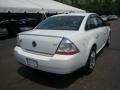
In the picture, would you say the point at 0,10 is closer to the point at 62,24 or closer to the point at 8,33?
the point at 8,33

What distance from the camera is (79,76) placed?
14.3 ft

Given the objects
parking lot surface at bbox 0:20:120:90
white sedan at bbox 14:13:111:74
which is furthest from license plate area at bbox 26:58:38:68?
parking lot surface at bbox 0:20:120:90

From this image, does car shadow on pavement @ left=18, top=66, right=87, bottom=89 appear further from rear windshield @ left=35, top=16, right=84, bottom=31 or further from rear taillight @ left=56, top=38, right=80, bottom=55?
rear windshield @ left=35, top=16, right=84, bottom=31

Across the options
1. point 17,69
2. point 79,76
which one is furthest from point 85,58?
point 17,69

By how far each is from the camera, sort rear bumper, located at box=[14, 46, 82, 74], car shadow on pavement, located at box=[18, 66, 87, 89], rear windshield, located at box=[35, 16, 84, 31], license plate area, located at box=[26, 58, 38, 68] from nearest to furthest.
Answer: rear bumper, located at box=[14, 46, 82, 74]
license plate area, located at box=[26, 58, 38, 68]
car shadow on pavement, located at box=[18, 66, 87, 89]
rear windshield, located at box=[35, 16, 84, 31]

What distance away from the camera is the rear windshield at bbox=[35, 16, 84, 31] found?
4.41 meters

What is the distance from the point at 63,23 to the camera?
15.3 ft

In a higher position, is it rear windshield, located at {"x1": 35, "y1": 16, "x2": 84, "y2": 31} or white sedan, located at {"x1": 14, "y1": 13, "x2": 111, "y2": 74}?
rear windshield, located at {"x1": 35, "y1": 16, "x2": 84, "y2": 31}

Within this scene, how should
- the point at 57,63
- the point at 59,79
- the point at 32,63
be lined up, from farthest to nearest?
the point at 59,79, the point at 32,63, the point at 57,63

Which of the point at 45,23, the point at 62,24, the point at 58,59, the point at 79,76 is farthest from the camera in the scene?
the point at 45,23

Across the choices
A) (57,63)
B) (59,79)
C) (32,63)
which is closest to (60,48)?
Result: (57,63)

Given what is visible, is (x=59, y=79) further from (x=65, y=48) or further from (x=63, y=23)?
(x=63, y=23)

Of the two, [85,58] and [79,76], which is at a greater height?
[85,58]

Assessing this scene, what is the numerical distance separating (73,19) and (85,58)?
1259mm
